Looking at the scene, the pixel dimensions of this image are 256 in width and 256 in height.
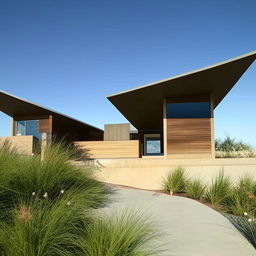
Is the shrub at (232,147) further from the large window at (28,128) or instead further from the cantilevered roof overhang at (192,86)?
the large window at (28,128)

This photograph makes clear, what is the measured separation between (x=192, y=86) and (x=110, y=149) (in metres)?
4.67

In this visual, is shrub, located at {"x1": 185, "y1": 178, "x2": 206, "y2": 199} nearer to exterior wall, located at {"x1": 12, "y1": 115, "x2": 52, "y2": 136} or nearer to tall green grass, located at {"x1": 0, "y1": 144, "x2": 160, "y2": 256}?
tall green grass, located at {"x1": 0, "y1": 144, "x2": 160, "y2": 256}

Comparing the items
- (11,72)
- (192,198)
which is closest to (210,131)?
(192,198)

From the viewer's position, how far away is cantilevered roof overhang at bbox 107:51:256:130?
32.2 feet

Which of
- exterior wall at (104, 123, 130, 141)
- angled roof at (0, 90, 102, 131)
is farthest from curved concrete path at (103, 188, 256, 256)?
exterior wall at (104, 123, 130, 141)

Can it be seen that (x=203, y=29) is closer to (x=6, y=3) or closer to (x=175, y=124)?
(x=175, y=124)

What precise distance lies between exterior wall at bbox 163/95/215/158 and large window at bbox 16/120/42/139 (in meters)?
7.56

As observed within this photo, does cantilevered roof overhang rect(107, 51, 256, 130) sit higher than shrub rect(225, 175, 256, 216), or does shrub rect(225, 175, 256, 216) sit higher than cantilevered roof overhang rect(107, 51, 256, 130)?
cantilevered roof overhang rect(107, 51, 256, 130)

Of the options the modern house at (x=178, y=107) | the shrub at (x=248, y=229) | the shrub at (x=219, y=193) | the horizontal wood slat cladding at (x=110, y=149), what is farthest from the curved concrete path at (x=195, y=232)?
the horizontal wood slat cladding at (x=110, y=149)

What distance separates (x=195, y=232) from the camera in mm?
4301

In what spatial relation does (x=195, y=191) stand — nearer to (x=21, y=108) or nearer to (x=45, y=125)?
(x=45, y=125)

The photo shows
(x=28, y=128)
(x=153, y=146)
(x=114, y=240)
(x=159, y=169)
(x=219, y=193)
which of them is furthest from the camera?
(x=153, y=146)

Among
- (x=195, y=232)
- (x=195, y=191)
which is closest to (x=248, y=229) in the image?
(x=195, y=232)

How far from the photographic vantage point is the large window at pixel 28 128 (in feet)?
52.7
